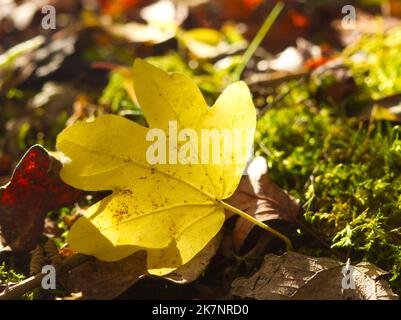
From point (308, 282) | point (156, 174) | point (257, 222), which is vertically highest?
point (156, 174)

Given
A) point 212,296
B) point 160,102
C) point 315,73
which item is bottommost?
point 212,296

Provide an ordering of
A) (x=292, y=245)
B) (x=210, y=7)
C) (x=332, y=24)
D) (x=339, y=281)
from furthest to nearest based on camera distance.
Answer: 1. (x=210, y=7)
2. (x=332, y=24)
3. (x=292, y=245)
4. (x=339, y=281)

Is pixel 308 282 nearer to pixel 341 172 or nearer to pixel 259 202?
pixel 259 202

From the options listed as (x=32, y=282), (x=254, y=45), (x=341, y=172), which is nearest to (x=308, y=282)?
(x=341, y=172)

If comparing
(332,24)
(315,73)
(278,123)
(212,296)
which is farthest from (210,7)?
(212,296)

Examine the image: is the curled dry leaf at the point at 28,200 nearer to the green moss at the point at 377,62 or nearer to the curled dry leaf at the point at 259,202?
the curled dry leaf at the point at 259,202

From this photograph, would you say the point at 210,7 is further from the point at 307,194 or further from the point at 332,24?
the point at 307,194

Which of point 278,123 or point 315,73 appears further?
point 315,73

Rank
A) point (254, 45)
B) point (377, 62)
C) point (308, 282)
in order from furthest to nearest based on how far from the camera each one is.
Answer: point (254, 45)
point (377, 62)
point (308, 282)
